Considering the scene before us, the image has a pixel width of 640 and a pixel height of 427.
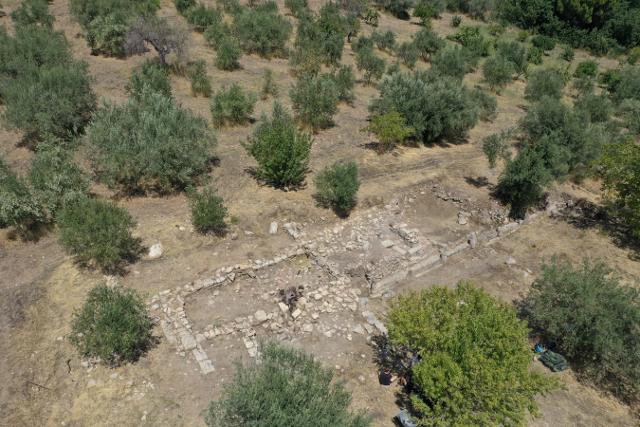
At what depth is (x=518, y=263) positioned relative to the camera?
17000mm

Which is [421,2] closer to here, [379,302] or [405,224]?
[405,224]

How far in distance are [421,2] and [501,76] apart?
80.6ft

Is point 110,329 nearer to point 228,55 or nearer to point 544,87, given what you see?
point 228,55

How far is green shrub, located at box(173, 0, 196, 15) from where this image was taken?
120ft

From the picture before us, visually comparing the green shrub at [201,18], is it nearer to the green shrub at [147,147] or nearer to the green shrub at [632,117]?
the green shrub at [147,147]

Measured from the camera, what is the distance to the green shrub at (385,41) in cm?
3788

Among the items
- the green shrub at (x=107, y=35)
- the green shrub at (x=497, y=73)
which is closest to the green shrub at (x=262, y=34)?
the green shrub at (x=107, y=35)

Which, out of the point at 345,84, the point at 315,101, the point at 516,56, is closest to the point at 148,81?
the point at 315,101

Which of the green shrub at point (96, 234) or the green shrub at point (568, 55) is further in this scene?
the green shrub at point (568, 55)

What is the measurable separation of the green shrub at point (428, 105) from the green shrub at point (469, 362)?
1490 cm

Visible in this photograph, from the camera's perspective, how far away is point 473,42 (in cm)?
4184

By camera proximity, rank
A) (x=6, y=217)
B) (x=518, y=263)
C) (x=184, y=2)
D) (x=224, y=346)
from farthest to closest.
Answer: (x=184, y=2), (x=518, y=263), (x=6, y=217), (x=224, y=346)

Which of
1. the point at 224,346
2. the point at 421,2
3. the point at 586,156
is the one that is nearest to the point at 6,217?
the point at 224,346

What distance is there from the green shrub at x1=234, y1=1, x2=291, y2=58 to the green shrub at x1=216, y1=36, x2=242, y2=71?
2708 millimetres
